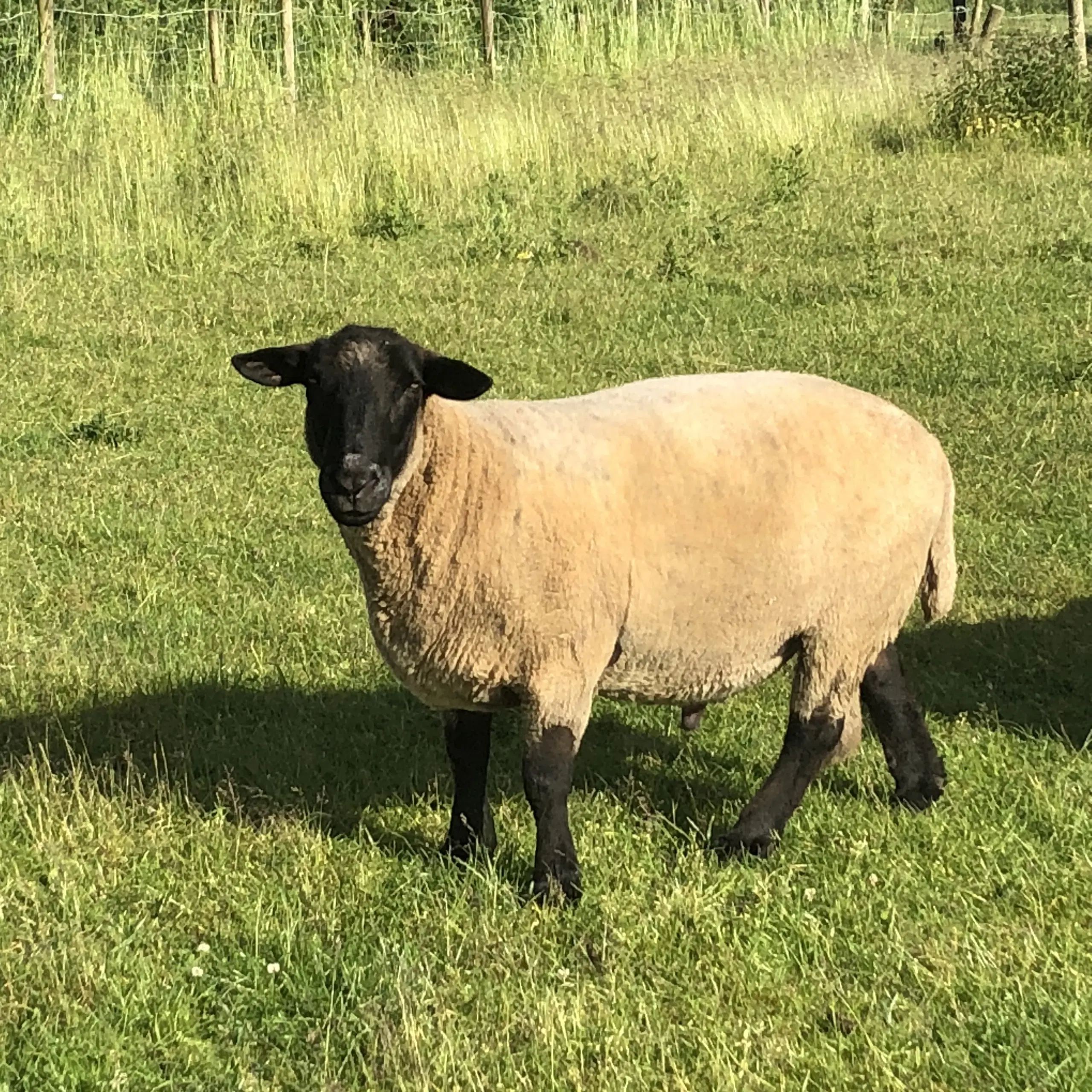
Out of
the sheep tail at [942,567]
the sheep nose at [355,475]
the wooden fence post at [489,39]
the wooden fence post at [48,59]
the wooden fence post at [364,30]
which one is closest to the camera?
the sheep nose at [355,475]

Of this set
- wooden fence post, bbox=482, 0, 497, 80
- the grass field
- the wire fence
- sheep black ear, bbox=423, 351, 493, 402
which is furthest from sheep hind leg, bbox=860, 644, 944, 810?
wooden fence post, bbox=482, 0, 497, 80

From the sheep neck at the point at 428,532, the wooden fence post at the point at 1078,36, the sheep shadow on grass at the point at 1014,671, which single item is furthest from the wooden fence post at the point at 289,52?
the sheep neck at the point at 428,532

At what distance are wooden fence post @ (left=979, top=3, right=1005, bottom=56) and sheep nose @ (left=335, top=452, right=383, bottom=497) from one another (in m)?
14.8

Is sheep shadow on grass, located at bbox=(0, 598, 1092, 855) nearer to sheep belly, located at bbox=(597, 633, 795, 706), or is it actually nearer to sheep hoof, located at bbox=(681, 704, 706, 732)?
sheep hoof, located at bbox=(681, 704, 706, 732)

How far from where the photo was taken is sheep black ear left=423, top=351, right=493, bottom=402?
382 cm

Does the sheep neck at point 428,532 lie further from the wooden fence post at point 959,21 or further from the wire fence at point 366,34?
the wooden fence post at point 959,21

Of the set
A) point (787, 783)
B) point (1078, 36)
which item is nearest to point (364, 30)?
point (1078, 36)

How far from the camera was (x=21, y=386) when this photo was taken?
9.44 m

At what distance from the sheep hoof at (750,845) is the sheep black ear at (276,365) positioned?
71.5 inches

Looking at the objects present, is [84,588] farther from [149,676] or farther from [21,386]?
[21,386]

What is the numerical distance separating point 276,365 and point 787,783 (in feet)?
6.25

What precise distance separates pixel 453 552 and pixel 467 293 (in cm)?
768

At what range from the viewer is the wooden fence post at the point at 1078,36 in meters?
15.4

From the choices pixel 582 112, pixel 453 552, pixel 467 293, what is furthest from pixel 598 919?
pixel 582 112
